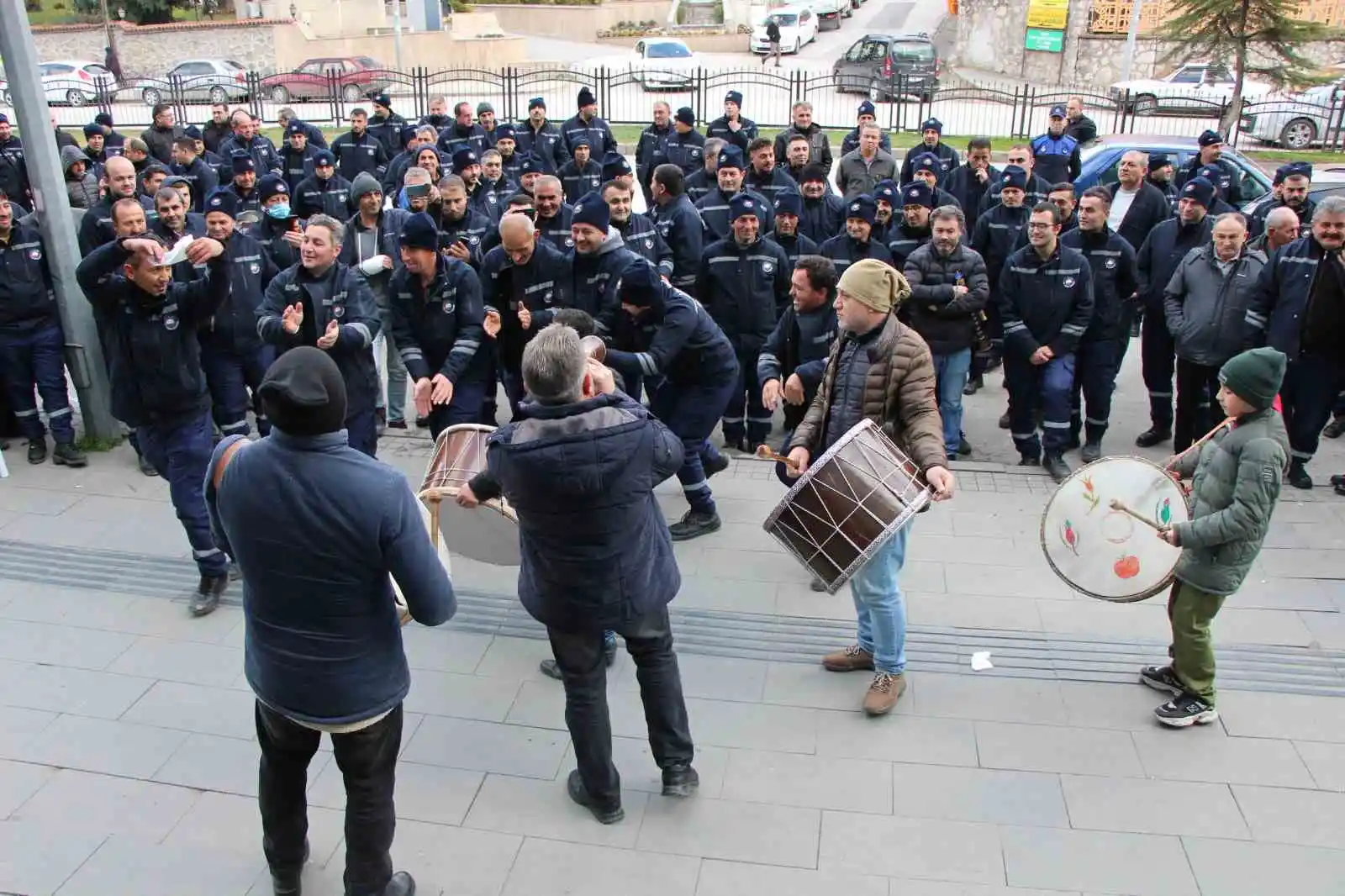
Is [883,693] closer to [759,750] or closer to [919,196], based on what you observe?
[759,750]

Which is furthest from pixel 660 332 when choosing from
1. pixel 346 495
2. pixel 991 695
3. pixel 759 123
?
pixel 759 123

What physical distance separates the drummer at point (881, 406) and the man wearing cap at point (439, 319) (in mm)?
2437

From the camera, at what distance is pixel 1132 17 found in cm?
2783

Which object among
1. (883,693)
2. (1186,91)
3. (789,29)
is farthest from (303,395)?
(789,29)

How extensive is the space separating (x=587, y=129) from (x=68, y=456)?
25.1 ft

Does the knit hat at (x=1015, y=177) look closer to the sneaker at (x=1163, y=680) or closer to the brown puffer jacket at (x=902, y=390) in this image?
the brown puffer jacket at (x=902, y=390)

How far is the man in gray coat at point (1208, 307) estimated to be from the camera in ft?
23.5

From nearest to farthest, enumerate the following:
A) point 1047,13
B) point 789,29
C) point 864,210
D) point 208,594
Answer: point 208,594 → point 864,210 → point 1047,13 → point 789,29

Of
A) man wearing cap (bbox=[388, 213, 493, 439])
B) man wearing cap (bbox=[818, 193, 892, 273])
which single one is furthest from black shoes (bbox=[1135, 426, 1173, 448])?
man wearing cap (bbox=[388, 213, 493, 439])

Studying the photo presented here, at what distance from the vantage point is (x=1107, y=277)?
761cm

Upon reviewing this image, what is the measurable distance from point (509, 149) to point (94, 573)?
726 centimetres

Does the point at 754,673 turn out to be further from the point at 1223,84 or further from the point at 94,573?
the point at 1223,84

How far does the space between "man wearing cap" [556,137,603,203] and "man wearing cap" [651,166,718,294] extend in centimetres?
377

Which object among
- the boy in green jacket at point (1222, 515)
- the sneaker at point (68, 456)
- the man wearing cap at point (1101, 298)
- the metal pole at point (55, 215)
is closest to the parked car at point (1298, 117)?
the man wearing cap at point (1101, 298)
